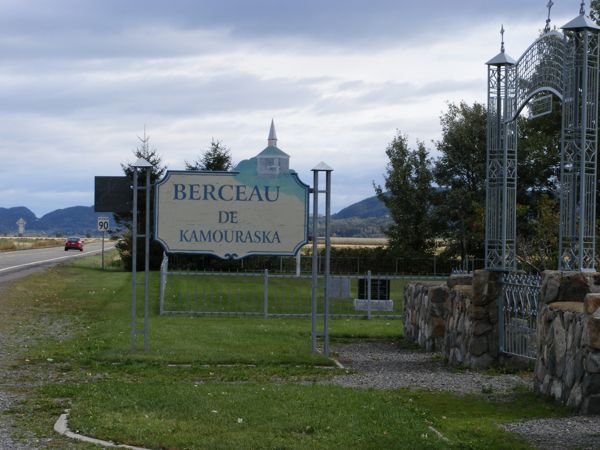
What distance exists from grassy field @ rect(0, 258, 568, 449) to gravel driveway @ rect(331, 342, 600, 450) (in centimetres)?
34

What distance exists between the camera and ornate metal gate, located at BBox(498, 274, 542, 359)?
12.1m

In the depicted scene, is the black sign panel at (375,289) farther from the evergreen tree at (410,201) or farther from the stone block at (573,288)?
the evergreen tree at (410,201)

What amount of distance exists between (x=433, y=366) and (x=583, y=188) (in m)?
3.91

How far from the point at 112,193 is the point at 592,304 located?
7578mm

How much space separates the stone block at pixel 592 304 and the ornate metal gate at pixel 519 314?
2.58m

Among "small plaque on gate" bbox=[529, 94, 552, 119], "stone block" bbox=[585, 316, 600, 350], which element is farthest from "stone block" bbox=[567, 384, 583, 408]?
"small plaque on gate" bbox=[529, 94, 552, 119]

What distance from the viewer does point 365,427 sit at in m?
8.12

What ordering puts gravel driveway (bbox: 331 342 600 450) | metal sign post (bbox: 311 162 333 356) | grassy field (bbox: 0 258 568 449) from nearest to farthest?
grassy field (bbox: 0 258 568 449)
gravel driveway (bbox: 331 342 600 450)
metal sign post (bbox: 311 162 333 356)

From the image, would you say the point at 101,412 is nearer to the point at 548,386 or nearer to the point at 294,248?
the point at 548,386

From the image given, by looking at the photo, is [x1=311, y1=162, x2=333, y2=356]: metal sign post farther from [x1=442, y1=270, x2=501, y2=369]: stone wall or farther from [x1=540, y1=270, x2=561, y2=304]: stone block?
[x1=540, y1=270, x2=561, y2=304]: stone block

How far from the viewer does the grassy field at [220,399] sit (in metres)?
7.81

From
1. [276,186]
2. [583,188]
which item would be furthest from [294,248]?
[583,188]

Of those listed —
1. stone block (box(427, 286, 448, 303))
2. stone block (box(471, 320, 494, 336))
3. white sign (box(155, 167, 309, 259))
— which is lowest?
stone block (box(471, 320, 494, 336))

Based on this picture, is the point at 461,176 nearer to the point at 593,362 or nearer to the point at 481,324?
the point at 481,324
